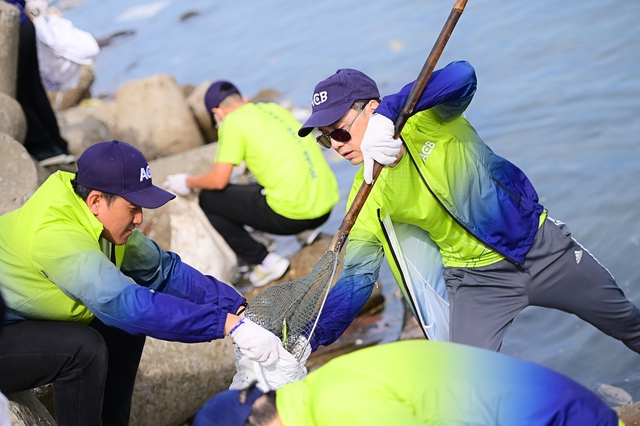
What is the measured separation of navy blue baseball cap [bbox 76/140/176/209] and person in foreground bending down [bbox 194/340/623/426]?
1.67m

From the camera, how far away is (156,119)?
10.7 meters

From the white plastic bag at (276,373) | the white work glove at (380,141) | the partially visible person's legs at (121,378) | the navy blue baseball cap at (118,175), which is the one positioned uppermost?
the white work glove at (380,141)

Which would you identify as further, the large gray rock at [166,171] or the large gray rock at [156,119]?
the large gray rock at [156,119]

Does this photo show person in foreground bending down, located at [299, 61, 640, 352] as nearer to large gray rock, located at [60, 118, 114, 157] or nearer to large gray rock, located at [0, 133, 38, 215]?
large gray rock, located at [0, 133, 38, 215]

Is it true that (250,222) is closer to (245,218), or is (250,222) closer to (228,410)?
(245,218)

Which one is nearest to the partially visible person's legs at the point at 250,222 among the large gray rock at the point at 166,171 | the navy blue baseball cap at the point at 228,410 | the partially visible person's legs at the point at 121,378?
the large gray rock at the point at 166,171

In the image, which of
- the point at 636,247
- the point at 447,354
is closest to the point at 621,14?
the point at 636,247

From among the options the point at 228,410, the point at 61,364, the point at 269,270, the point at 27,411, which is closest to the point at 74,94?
the point at 269,270

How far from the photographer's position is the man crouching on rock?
3955mm

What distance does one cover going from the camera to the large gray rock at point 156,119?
10672 mm

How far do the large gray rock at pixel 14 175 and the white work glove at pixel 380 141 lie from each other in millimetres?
3104

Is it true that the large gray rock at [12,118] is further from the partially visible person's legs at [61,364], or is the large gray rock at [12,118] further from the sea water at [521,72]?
the partially visible person's legs at [61,364]

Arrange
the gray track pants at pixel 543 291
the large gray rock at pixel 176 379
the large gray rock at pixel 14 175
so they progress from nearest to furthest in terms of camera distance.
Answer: the gray track pants at pixel 543 291 < the large gray rock at pixel 176 379 < the large gray rock at pixel 14 175

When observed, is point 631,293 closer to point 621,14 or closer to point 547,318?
point 547,318
